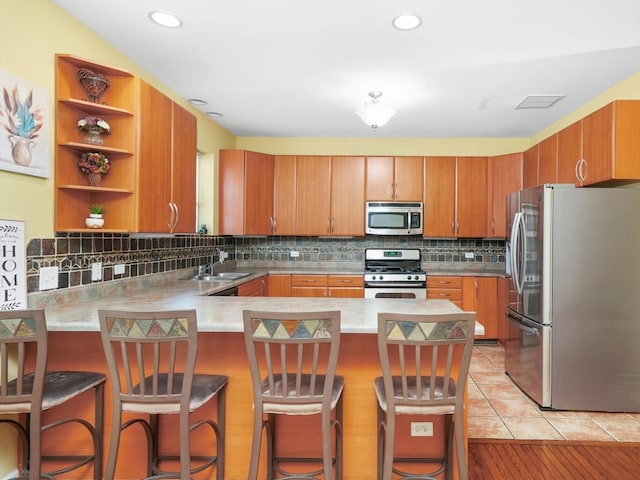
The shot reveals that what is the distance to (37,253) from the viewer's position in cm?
203

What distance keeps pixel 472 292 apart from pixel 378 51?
2.92m

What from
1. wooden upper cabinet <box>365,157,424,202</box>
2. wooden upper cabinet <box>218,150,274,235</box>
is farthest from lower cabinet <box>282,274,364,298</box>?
wooden upper cabinet <box>365,157,424,202</box>

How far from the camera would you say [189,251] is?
388 cm

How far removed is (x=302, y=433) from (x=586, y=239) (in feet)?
7.73

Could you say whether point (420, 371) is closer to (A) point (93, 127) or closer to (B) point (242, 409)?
(B) point (242, 409)

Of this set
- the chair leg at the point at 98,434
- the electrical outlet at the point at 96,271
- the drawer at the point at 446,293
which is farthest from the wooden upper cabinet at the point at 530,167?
the chair leg at the point at 98,434

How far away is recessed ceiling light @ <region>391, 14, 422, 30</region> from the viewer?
2.20 metres

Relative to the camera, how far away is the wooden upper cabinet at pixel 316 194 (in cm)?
472

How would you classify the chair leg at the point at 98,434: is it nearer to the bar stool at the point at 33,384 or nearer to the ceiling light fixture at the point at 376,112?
Result: the bar stool at the point at 33,384

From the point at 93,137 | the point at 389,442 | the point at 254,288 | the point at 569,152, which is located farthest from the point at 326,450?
the point at 569,152

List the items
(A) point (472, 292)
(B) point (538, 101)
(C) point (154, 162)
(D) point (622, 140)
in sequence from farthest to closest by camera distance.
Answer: (A) point (472, 292) → (B) point (538, 101) → (D) point (622, 140) → (C) point (154, 162)

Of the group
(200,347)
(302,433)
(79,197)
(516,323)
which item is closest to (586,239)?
(516,323)

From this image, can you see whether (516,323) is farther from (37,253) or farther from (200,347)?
(37,253)

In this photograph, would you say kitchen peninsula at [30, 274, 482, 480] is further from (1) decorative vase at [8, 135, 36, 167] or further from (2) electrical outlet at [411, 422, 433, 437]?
(1) decorative vase at [8, 135, 36, 167]
